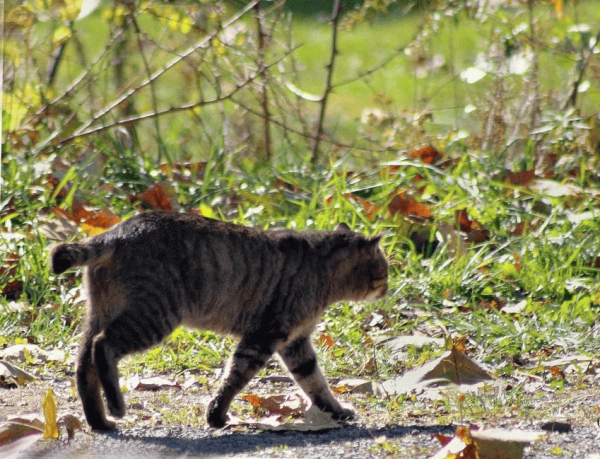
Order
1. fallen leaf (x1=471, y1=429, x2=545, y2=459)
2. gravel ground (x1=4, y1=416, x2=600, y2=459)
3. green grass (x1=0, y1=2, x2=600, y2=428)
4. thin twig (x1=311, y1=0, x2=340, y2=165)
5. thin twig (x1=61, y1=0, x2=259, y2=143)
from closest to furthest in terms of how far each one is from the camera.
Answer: fallen leaf (x1=471, y1=429, x2=545, y2=459), gravel ground (x1=4, y1=416, x2=600, y2=459), green grass (x1=0, y1=2, x2=600, y2=428), thin twig (x1=61, y1=0, x2=259, y2=143), thin twig (x1=311, y1=0, x2=340, y2=165)

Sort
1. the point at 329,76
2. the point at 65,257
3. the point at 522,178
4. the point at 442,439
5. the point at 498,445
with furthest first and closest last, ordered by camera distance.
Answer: the point at 329,76 < the point at 522,178 < the point at 65,257 < the point at 442,439 < the point at 498,445

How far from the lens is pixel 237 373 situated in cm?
396

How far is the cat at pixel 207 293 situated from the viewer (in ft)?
12.4

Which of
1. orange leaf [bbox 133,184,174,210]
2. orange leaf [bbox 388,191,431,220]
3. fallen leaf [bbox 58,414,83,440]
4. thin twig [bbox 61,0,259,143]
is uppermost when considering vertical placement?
thin twig [bbox 61,0,259,143]

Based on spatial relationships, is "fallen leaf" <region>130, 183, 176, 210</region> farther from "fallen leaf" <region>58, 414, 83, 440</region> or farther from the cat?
"fallen leaf" <region>58, 414, 83, 440</region>

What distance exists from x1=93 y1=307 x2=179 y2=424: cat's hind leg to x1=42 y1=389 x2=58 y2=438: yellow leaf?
1.05 feet

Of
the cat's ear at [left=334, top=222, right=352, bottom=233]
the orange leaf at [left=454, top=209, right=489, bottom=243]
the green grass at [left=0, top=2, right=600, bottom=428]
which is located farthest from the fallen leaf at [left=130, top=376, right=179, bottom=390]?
the orange leaf at [left=454, top=209, right=489, bottom=243]

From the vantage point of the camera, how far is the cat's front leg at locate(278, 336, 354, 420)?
13.3 ft

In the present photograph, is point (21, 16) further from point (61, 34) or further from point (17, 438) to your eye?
point (17, 438)

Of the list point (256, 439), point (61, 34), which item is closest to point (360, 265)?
point (256, 439)

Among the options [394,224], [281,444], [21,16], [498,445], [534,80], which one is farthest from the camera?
[534,80]

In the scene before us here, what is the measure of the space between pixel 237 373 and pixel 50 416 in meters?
0.83

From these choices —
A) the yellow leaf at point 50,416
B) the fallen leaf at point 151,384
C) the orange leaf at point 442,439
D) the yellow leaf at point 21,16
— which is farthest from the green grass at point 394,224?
the yellow leaf at point 50,416

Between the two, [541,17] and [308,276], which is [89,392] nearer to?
[308,276]
